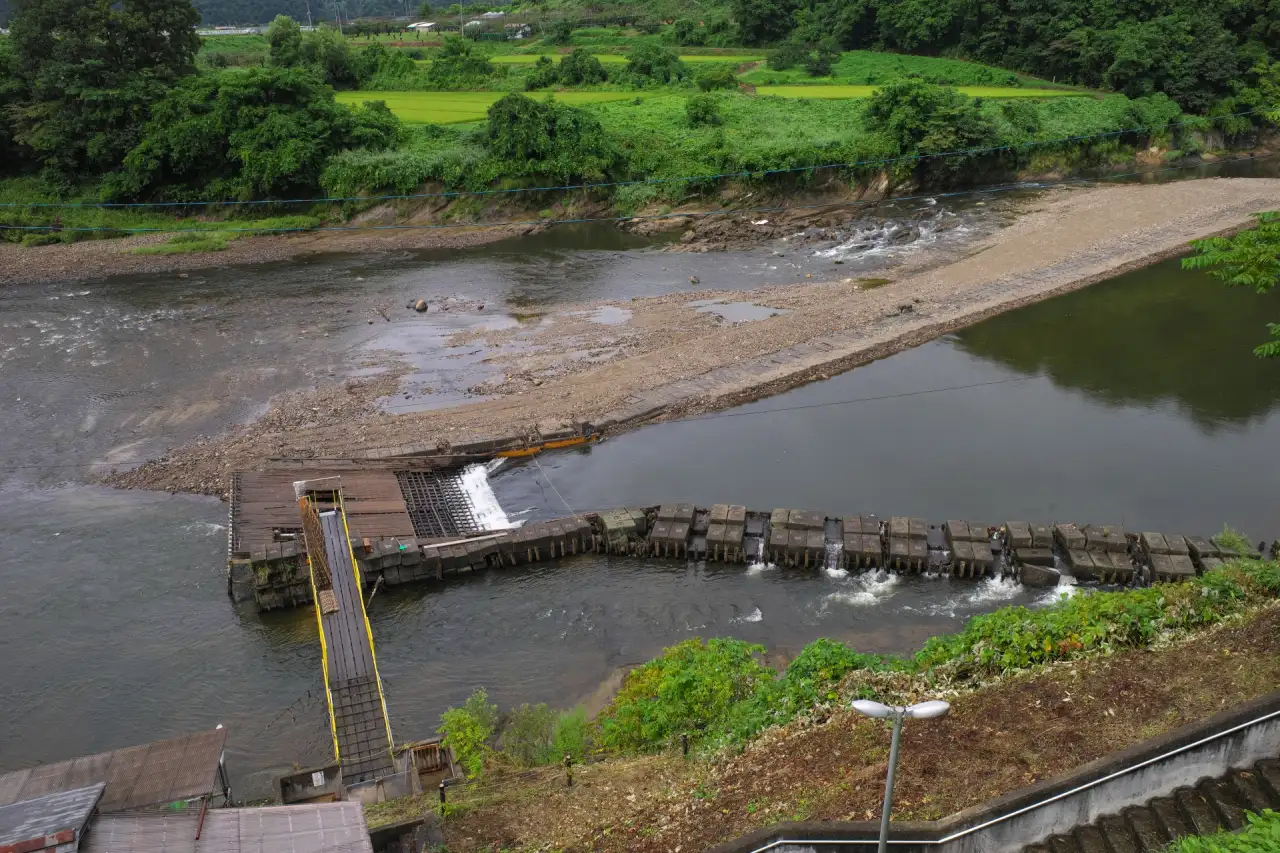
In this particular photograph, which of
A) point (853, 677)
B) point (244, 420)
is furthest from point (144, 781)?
point (244, 420)

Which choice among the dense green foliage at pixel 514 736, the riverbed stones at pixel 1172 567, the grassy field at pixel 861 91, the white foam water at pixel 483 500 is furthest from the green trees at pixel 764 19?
the dense green foliage at pixel 514 736

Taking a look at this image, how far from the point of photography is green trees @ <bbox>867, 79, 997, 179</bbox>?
63.5 meters

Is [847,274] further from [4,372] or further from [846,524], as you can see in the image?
[4,372]

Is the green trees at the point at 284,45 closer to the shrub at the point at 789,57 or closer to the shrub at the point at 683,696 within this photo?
the shrub at the point at 789,57

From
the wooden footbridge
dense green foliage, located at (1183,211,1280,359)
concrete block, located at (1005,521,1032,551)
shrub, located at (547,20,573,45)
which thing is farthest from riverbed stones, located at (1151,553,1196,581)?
shrub, located at (547,20,573,45)

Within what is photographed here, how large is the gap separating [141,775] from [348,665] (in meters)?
5.27

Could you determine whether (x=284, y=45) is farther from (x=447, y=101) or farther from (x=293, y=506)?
(x=293, y=506)

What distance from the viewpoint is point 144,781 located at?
1549 centimetres

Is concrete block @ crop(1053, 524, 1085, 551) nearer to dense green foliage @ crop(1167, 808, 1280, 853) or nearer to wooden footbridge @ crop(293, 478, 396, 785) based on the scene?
dense green foliage @ crop(1167, 808, 1280, 853)

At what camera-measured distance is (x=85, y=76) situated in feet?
191

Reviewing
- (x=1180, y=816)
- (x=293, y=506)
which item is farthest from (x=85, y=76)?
(x=1180, y=816)

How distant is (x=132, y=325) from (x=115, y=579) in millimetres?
22026

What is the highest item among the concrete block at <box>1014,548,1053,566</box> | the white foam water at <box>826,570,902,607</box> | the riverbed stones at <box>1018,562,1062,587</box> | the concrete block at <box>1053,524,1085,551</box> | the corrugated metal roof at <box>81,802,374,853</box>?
the corrugated metal roof at <box>81,802,374,853</box>

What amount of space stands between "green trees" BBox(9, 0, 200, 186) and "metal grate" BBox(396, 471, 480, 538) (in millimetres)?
42614
